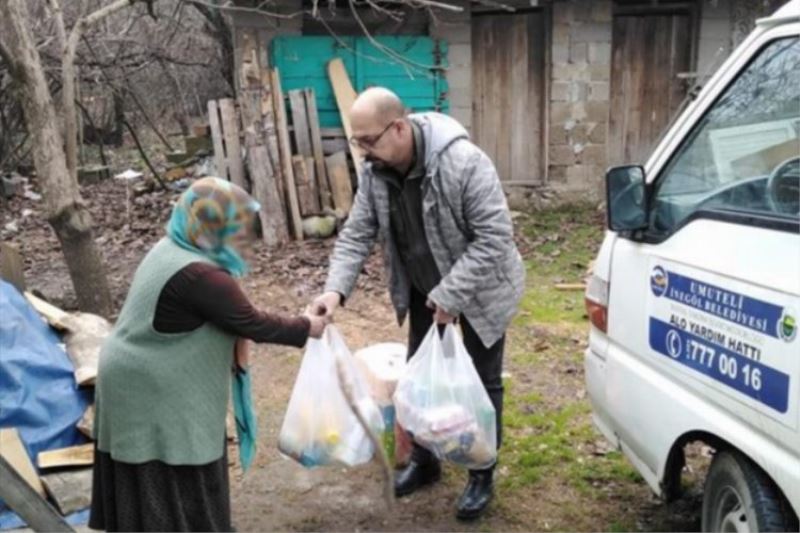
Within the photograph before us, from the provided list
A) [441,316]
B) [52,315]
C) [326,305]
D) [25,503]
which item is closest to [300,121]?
[52,315]

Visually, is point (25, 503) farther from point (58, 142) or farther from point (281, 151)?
point (281, 151)

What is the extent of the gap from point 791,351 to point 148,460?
6.18 feet

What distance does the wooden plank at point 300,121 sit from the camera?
891 cm

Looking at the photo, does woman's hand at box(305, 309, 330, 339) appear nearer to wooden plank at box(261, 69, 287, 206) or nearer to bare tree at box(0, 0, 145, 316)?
bare tree at box(0, 0, 145, 316)

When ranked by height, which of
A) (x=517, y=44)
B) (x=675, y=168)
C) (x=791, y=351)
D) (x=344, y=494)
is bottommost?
(x=344, y=494)

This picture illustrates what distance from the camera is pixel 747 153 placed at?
2.46 meters

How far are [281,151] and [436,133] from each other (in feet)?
18.9

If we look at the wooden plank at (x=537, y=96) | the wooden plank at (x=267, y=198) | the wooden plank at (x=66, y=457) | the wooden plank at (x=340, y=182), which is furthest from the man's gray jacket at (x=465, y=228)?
the wooden plank at (x=537, y=96)

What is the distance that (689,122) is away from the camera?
2.64 metres

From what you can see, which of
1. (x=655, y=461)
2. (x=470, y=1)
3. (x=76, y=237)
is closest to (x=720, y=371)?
(x=655, y=461)

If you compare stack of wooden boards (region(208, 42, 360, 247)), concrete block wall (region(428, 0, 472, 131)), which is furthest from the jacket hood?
concrete block wall (region(428, 0, 472, 131))

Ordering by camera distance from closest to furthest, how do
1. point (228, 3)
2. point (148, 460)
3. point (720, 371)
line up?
point (720, 371) < point (148, 460) < point (228, 3)

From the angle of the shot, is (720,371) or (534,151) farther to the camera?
(534,151)

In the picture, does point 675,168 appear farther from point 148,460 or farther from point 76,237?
point 76,237
